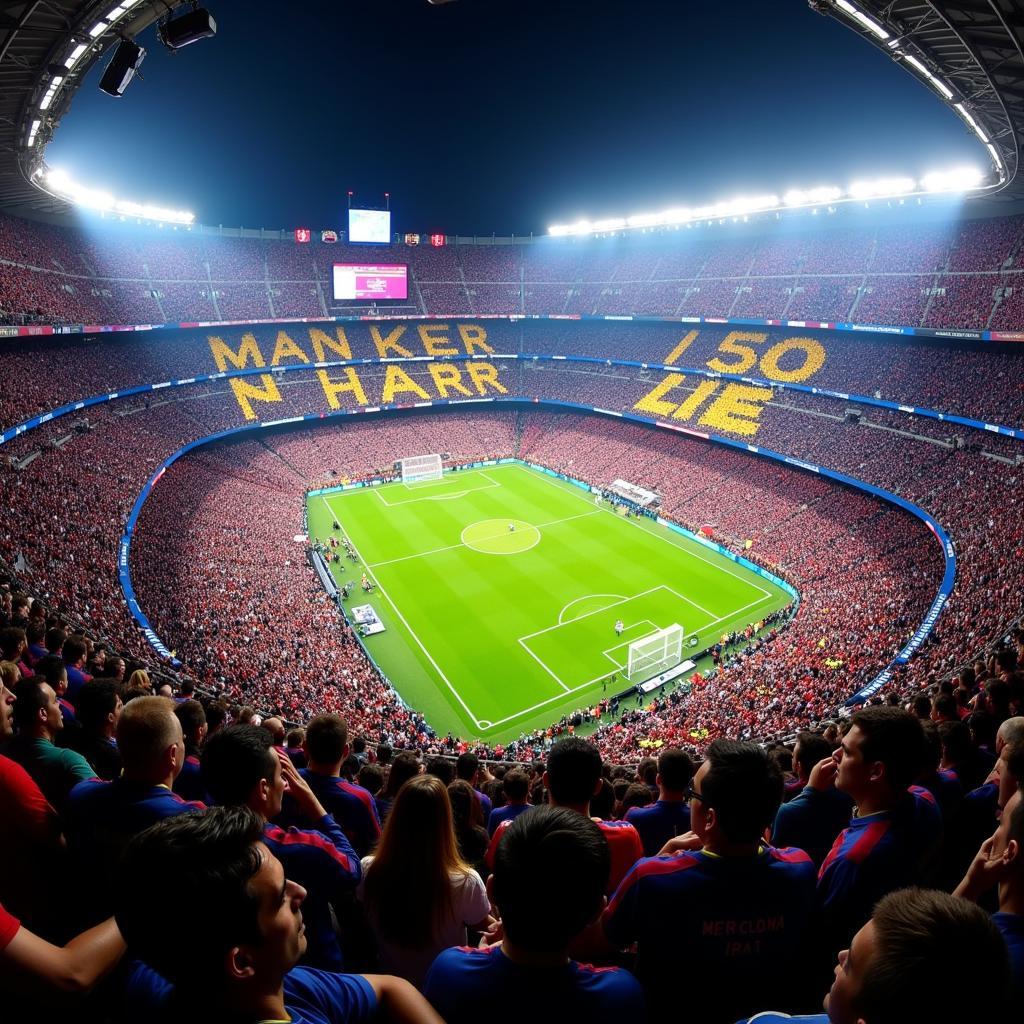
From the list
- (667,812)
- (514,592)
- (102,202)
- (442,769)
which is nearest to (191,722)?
(442,769)

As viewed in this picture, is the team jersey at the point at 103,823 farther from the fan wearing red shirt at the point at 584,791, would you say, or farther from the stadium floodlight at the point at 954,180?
the stadium floodlight at the point at 954,180

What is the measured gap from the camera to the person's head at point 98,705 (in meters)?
5.50

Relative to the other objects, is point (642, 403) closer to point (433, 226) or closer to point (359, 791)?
point (433, 226)

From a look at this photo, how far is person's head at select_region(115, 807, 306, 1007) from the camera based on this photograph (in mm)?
1923

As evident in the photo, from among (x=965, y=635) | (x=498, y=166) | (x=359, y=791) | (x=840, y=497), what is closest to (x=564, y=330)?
(x=498, y=166)

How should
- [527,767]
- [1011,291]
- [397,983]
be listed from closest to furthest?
[397,983] < [527,767] < [1011,291]

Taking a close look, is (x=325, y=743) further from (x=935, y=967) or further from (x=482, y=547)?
(x=482, y=547)

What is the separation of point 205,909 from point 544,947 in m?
1.19

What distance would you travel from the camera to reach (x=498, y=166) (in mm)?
43625

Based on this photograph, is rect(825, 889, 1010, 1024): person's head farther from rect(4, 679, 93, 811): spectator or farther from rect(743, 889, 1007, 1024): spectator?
rect(4, 679, 93, 811): spectator

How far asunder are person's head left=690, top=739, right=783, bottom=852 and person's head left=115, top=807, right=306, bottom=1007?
6.88 ft

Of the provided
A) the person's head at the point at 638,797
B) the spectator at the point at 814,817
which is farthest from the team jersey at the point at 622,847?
the person's head at the point at 638,797

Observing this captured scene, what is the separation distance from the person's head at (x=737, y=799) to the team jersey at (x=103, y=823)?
283cm

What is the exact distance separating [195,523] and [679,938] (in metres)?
34.6
